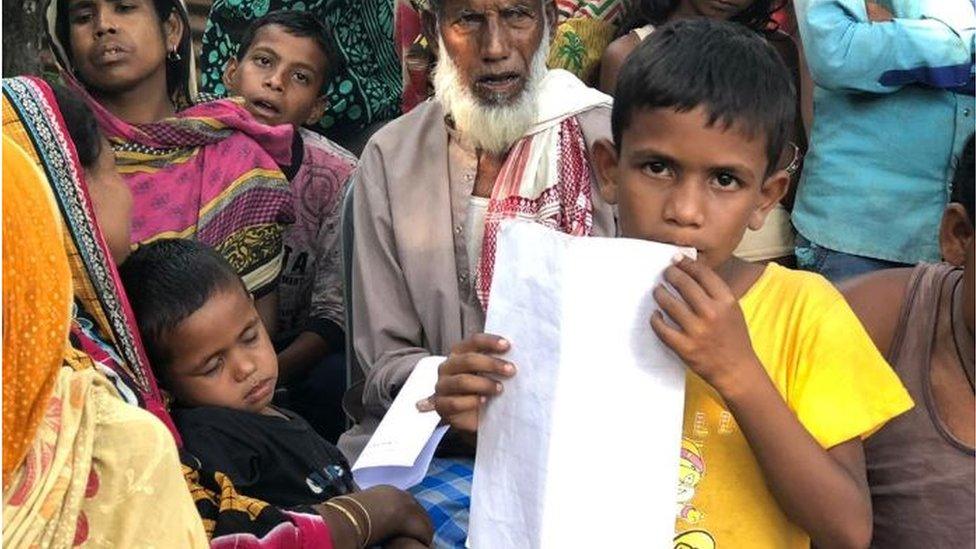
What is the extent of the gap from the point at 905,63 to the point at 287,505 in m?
2.22

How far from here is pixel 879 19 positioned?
13.5 feet

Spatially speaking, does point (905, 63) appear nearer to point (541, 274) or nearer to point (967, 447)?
point (967, 447)

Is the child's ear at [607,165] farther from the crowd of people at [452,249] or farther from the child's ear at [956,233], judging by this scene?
the child's ear at [956,233]

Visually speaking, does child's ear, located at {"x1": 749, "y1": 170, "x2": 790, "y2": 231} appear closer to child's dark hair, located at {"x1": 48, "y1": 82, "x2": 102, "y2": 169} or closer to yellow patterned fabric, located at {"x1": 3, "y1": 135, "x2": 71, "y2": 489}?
yellow patterned fabric, located at {"x1": 3, "y1": 135, "x2": 71, "y2": 489}

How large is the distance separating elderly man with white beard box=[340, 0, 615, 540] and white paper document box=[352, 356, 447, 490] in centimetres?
56

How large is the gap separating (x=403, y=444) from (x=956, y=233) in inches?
46.7

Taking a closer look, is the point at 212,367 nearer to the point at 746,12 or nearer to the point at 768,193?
the point at 768,193

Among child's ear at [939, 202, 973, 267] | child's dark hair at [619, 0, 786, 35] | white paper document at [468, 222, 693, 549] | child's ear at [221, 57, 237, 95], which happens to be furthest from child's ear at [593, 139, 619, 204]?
child's ear at [221, 57, 237, 95]

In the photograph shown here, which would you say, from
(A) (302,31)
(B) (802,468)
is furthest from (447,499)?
(A) (302,31)

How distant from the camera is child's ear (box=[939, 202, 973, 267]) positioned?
2646 mm

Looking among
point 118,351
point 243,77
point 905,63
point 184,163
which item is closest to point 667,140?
point 118,351

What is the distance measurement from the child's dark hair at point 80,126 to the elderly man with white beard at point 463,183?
0.96 metres

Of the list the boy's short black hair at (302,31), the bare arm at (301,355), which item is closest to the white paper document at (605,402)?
the bare arm at (301,355)

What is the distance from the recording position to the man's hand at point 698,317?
2.13 metres
